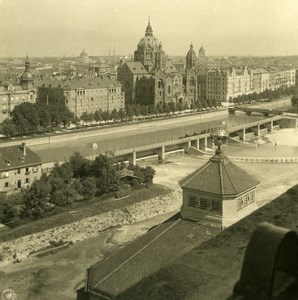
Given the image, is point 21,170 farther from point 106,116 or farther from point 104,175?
point 106,116

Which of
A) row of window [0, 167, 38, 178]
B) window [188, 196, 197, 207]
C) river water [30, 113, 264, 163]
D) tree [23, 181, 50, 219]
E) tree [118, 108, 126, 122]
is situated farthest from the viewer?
tree [118, 108, 126, 122]

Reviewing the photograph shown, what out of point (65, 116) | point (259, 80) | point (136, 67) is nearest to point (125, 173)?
point (65, 116)

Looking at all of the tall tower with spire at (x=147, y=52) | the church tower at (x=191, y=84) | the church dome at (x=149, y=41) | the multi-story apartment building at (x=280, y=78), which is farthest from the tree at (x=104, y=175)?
the multi-story apartment building at (x=280, y=78)

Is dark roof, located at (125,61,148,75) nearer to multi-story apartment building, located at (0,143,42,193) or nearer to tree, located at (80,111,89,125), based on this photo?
tree, located at (80,111,89,125)

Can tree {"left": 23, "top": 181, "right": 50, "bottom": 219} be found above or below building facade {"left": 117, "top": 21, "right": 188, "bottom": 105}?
below

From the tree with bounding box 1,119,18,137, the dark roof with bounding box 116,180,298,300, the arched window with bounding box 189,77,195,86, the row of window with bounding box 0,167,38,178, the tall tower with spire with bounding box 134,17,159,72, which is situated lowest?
the row of window with bounding box 0,167,38,178

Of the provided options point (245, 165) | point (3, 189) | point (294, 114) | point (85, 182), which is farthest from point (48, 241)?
point (294, 114)

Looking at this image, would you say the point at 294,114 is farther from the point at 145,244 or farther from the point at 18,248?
the point at 145,244

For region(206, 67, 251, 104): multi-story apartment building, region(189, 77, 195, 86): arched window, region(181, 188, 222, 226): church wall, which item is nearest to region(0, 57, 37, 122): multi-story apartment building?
region(189, 77, 195, 86): arched window
